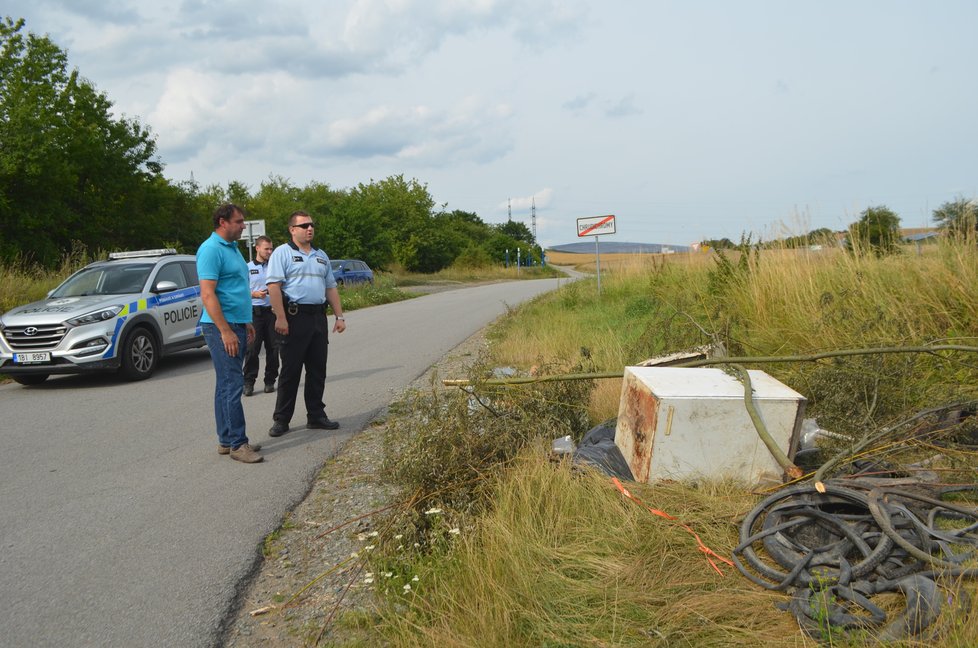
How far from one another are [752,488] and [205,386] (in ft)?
24.4

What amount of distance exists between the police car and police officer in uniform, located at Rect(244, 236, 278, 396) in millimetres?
1726

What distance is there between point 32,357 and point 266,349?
10.4 feet

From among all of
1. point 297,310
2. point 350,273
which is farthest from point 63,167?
point 297,310

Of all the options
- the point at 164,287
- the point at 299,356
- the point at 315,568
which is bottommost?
the point at 315,568

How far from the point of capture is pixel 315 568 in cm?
405

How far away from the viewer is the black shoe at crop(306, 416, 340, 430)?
714cm

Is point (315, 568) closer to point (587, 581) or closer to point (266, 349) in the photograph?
point (587, 581)

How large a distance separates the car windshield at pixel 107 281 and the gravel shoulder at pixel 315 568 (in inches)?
270

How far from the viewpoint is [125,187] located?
32.1m

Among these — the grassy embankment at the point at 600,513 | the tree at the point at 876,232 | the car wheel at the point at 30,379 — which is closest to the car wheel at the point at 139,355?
the car wheel at the point at 30,379

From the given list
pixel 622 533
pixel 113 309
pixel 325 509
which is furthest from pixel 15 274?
pixel 622 533

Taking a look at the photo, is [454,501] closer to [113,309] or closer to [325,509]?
[325,509]

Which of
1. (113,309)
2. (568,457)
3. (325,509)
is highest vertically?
(113,309)

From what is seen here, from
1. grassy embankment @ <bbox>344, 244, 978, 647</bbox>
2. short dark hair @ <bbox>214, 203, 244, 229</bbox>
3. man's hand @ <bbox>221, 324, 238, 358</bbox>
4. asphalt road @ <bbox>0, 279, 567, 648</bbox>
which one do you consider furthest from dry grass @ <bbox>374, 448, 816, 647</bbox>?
short dark hair @ <bbox>214, 203, 244, 229</bbox>
